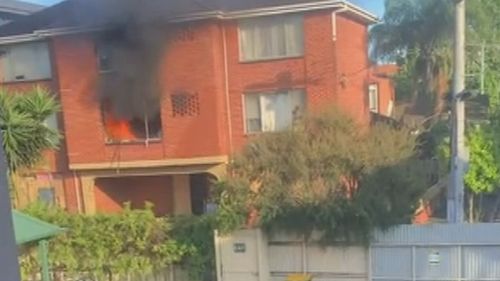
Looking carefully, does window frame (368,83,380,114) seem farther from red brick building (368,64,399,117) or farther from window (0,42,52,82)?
window (0,42,52,82)

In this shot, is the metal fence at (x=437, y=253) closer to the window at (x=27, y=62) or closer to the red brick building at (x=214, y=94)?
the red brick building at (x=214, y=94)

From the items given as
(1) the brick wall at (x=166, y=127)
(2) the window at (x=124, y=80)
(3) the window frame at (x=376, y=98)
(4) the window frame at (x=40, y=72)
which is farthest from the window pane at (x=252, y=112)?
(4) the window frame at (x=40, y=72)

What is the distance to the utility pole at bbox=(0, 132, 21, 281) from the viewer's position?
0.34m

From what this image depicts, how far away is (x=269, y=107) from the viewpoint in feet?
20.5

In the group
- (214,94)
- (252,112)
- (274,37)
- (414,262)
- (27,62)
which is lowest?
(414,262)

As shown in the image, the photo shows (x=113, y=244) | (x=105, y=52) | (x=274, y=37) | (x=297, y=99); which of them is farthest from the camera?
(x=297, y=99)

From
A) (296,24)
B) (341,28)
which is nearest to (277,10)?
(296,24)

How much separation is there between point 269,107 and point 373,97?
2.22 meters

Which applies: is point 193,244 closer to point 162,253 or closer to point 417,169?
point 162,253

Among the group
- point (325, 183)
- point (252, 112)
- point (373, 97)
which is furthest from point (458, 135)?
point (373, 97)

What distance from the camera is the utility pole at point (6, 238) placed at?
1.13 ft

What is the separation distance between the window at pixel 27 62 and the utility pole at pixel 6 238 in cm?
579

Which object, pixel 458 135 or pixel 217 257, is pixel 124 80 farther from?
pixel 458 135

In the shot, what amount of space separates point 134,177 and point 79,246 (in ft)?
9.43
